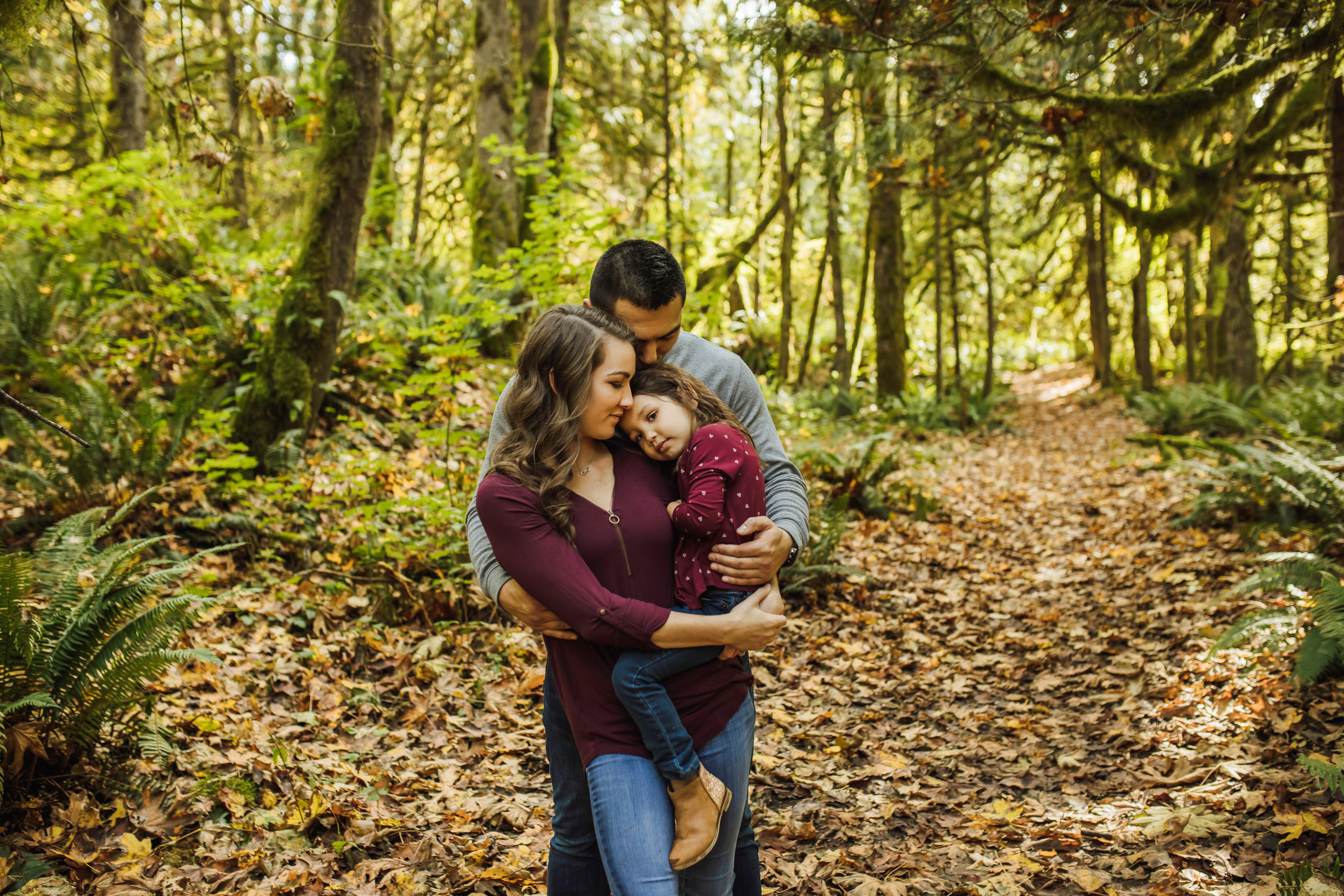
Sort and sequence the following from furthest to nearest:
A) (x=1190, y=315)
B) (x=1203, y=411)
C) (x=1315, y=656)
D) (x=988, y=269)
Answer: (x=1190, y=315) → (x=988, y=269) → (x=1203, y=411) → (x=1315, y=656)

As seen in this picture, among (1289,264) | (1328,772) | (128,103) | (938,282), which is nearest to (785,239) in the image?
(938,282)

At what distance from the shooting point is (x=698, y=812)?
6.35 feet

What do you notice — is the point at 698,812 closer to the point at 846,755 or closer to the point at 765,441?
the point at 765,441

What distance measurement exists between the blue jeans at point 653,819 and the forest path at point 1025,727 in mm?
1369

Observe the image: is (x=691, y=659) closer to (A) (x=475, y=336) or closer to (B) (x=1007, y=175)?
(A) (x=475, y=336)

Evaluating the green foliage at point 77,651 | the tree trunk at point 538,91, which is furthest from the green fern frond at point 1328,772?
the tree trunk at point 538,91

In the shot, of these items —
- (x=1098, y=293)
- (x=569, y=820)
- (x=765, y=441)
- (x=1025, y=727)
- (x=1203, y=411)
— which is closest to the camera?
(x=569, y=820)

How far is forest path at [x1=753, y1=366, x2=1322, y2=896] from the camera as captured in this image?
323 cm

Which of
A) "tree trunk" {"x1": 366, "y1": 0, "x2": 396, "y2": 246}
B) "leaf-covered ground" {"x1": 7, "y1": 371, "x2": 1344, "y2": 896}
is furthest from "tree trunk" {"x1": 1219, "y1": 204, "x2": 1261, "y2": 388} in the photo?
"tree trunk" {"x1": 366, "y1": 0, "x2": 396, "y2": 246}

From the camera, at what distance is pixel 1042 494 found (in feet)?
31.8

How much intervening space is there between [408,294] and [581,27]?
255 inches

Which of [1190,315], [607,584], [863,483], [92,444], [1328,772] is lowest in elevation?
[1328,772]

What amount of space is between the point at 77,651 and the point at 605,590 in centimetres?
266

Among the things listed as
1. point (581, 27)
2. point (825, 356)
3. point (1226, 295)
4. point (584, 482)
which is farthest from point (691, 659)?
point (825, 356)
